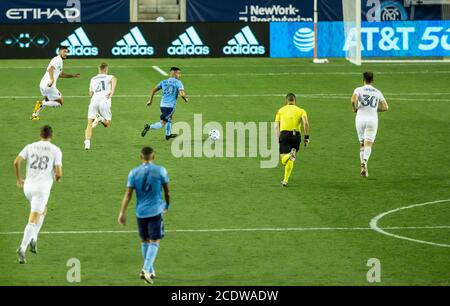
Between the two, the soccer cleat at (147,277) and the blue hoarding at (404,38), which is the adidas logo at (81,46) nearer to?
the blue hoarding at (404,38)

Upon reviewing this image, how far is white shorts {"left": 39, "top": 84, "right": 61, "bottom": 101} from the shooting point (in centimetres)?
3328

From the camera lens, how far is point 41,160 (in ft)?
57.1

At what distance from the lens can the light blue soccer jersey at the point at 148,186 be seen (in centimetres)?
1572

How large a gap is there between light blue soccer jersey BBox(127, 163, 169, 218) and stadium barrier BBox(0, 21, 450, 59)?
3690cm

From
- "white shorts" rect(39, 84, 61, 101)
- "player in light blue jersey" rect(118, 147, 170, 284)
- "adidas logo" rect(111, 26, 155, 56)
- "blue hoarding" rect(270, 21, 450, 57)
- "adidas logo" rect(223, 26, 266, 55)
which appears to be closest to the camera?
"player in light blue jersey" rect(118, 147, 170, 284)

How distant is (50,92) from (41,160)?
16.5 m

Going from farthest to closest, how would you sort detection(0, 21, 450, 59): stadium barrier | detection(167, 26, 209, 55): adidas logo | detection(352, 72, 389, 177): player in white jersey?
detection(167, 26, 209, 55): adidas logo < detection(0, 21, 450, 59): stadium barrier < detection(352, 72, 389, 177): player in white jersey

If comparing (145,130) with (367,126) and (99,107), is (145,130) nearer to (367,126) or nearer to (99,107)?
(99,107)

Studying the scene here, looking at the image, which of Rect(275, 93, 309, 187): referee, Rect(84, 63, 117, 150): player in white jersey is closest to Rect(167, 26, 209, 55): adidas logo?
Rect(84, 63, 117, 150): player in white jersey

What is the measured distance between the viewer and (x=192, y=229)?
20.0m

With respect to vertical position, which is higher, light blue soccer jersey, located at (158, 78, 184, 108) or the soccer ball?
light blue soccer jersey, located at (158, 78, 184, 108)

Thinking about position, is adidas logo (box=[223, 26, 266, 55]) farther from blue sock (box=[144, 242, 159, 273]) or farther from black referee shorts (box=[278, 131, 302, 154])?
blue sock (box=[144, 242, 159, 273])

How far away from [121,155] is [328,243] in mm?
10274

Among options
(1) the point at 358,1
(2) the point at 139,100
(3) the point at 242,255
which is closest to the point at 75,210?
(3) the point at 242,255
